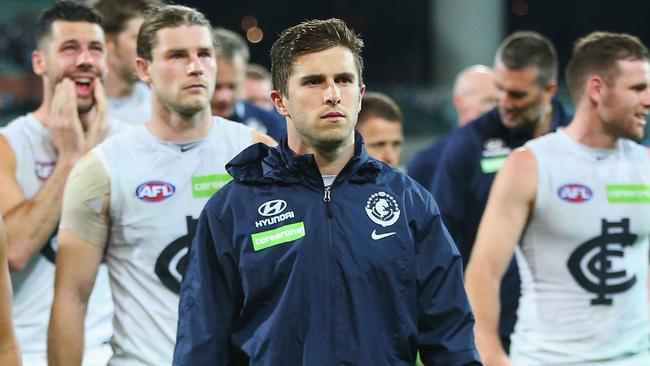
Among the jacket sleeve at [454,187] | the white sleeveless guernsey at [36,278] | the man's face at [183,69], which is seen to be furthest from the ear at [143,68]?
the jacket sleeve at [454,187]

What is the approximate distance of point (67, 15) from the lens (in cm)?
533

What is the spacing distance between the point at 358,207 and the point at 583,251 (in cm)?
205

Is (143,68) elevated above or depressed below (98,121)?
above

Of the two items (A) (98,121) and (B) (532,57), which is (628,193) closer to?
(B) (532,57)

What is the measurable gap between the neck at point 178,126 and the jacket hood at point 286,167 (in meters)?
1.09

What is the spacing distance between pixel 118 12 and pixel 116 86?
381mm

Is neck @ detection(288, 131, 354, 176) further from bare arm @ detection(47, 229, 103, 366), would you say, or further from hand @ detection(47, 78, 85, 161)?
hand @ detection(47, 78, 85, 161)

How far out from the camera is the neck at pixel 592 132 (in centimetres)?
523

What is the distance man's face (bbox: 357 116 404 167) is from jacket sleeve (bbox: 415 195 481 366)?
10.1ft

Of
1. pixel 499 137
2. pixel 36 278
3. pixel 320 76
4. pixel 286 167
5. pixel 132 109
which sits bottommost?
pixel 36 278

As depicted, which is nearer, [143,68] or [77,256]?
[77,256]

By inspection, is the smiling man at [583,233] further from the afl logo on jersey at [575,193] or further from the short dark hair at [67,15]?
the short dark hair at [67,15]

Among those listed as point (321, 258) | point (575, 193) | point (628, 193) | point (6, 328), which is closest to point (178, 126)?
point (6, 328)

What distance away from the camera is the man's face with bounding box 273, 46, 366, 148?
3307 mm
